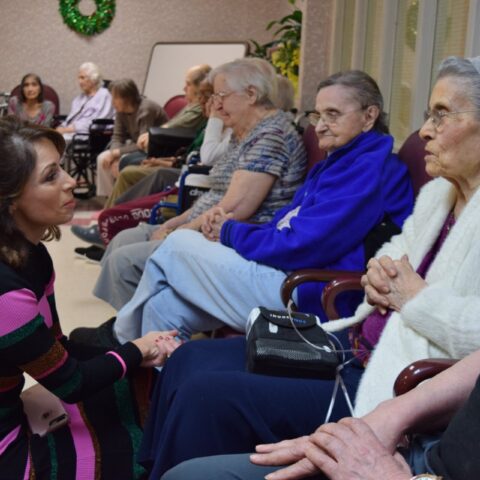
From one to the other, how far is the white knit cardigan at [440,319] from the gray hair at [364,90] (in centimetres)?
93

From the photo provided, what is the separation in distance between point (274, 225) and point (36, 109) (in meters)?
5.85

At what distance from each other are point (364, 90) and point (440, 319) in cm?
122

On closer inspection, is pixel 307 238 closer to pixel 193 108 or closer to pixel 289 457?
pixel 289 457

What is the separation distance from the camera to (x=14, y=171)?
5.76 feet

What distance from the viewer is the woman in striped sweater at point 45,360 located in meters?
1.64

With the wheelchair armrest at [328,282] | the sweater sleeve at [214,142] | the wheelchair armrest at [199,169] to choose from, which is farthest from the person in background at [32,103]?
the wheelchair armrest at [328,282]

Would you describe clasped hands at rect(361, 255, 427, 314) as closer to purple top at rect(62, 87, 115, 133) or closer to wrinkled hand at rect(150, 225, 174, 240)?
wrinkled hand at rect(150, 225, 174, 240)

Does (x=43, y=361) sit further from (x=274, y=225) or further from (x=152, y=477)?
(x=274, y=225)

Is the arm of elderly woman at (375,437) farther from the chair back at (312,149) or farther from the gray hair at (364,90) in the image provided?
the chair back at (312,149)

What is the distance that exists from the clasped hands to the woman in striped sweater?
60 centimetres

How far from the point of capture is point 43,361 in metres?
1.66

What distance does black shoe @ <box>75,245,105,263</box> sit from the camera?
5211 millimetres

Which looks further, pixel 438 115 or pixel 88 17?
pixel 88 17

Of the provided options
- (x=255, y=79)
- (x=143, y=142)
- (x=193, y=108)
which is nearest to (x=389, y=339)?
(x=255, y=79)
